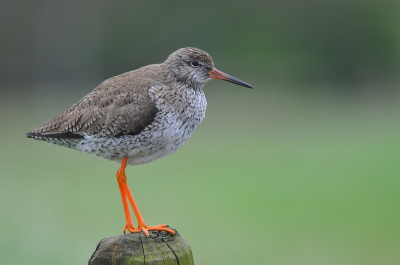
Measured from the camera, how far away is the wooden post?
11.8 feet

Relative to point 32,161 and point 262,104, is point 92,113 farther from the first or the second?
point 262,104

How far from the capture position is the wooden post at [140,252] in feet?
11.8

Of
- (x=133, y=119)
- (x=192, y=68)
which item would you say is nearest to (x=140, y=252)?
(x=133, y=119)

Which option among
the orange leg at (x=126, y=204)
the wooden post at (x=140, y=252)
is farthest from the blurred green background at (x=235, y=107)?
the wooden post at (x=140, y=252)

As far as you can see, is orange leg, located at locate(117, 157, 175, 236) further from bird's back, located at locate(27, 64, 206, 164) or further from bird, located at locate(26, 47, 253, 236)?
bird's back, located at locate(27, 64, 206, 164)

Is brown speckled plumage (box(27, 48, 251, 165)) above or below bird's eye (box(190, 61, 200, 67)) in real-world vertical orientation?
below

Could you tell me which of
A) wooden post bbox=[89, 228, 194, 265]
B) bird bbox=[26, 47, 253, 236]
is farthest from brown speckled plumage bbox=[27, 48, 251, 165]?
wooden post bbox=[89, 228, 194, 265]

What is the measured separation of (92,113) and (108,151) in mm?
415

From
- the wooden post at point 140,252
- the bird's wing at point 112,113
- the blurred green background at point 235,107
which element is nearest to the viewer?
the wooden post at point 140,252

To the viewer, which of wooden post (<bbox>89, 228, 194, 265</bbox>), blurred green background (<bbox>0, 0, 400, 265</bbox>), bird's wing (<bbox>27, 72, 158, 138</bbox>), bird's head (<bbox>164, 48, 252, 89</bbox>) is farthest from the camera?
blurred green background (<bbox>0, 0, 400, 265</bbox>)

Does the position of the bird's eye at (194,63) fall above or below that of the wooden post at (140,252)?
above

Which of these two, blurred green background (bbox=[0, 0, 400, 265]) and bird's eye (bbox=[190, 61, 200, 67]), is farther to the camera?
blurred green background (bbox=[0, 0, 400, 265])

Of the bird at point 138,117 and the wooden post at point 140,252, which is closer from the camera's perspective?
the wooden post at point 140,252

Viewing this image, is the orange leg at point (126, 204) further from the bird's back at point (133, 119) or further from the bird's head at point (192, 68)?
the bird's head at point (192, 68)
